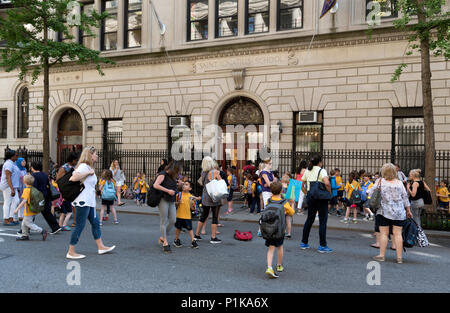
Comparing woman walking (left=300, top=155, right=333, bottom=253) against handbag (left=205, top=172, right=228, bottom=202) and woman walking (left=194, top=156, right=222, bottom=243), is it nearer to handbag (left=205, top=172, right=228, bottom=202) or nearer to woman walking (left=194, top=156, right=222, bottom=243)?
handbag (left=205, top=172, right=228, bottom=202)

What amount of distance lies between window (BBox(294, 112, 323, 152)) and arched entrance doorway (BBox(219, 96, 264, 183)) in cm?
176

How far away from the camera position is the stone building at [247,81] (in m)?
15.7

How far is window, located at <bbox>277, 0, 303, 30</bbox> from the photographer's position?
17.5 meters

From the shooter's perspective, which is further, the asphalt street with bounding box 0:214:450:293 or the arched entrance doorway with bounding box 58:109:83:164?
the arched entrance doorway with bounding box 58:109:83:164

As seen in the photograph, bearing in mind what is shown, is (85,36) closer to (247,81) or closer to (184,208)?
(247,81)

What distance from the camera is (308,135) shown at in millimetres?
17391

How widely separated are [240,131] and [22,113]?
1573 centimetres

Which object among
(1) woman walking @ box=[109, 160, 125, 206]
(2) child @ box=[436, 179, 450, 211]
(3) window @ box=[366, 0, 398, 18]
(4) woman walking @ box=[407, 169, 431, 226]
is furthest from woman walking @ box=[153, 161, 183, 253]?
(3) window @ box=[366, 0, 398, 18]

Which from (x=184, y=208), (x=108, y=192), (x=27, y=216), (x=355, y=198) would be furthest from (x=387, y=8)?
(x=27, y=216)

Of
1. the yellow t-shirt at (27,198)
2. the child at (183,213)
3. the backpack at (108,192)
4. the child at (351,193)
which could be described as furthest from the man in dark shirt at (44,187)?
the child at (351,193)

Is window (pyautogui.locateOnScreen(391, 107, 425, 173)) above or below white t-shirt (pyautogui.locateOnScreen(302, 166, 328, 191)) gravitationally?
above

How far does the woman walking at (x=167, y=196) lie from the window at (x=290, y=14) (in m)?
12.6

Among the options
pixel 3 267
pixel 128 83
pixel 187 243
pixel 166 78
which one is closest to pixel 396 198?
pixel 187 243

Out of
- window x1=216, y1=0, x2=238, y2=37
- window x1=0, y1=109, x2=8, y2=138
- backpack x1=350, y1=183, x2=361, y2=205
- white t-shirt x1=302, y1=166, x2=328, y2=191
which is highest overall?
window x1=216, y1=0, x2=238, y2=37
